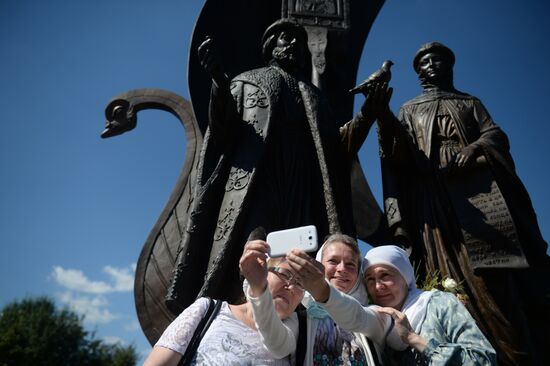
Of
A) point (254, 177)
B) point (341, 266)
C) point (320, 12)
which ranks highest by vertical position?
point (320, 12)

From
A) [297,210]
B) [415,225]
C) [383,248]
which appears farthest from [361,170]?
[383,248]

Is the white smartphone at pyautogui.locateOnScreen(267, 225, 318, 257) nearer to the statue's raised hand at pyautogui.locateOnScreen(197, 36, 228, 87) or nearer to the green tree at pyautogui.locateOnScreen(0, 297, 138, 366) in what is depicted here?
the statue's raised hand at pyautogui.locateOnScreen(197, 36, 228, 87)

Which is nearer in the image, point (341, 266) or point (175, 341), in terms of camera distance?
point (175, 341)

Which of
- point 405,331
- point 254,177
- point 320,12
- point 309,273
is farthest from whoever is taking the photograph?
point 320,12

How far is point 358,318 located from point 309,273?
246 millimetres

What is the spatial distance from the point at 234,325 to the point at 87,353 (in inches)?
1006

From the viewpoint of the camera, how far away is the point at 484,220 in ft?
13.6

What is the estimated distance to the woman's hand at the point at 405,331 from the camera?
5.06 feet

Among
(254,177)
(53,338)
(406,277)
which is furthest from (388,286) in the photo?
(53,338)

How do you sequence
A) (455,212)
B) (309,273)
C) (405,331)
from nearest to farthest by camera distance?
(309,273) → (405,331) → (455,212)

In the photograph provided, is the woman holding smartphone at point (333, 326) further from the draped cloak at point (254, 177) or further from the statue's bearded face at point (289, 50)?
the statue's bearded face at point (289, 50)

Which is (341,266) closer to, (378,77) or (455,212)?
(378,77)

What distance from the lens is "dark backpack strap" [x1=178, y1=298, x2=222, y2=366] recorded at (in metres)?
1.58

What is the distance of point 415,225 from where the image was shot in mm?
4477
